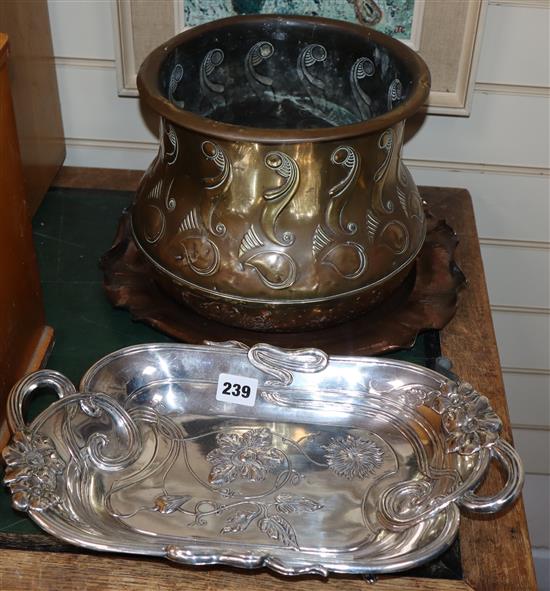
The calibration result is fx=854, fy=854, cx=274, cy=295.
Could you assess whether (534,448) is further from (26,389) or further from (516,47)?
(26,389)

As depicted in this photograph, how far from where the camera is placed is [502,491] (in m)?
0.55

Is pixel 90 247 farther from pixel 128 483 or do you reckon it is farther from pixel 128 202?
pixel 128 483

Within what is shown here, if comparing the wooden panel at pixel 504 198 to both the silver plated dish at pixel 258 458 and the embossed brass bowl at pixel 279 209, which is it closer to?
the embossed brass bowl at pixel 279 209

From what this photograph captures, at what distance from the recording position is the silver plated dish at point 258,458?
557mm

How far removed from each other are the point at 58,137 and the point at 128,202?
0.39ft

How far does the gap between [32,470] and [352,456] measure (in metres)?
0.23

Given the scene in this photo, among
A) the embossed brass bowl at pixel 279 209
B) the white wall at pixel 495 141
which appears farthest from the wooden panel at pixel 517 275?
the embossed brass bowl at pixel 279 209

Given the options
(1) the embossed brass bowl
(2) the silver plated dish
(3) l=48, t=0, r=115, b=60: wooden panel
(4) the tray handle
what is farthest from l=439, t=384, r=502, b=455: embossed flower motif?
(3) l=48, t=0, r=115, b=60: wooden panel

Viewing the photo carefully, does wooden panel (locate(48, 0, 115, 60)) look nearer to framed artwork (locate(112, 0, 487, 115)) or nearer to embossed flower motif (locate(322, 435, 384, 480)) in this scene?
framed artwork (locate(112, 0, 487, 115))

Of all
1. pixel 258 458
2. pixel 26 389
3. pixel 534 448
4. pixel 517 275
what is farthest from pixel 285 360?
pixel 534 448

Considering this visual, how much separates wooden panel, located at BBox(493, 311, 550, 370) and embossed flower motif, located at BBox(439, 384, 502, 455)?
514mm

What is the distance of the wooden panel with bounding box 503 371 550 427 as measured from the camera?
3.84 feet

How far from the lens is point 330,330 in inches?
28.8

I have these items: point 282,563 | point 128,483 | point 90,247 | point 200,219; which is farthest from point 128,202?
point 282,563
